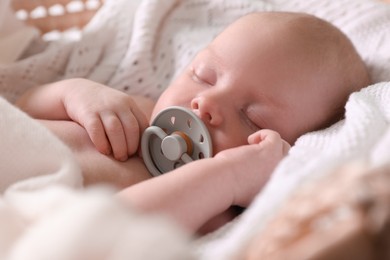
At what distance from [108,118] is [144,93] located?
0.31 m

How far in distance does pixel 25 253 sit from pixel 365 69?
0.77 meters

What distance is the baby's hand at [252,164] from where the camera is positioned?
75 centimetres

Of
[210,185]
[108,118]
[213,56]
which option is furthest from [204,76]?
[210,185]

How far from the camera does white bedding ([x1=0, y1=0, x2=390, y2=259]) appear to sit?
0.42m

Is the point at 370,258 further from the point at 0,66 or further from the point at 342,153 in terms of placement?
the point at 0,66

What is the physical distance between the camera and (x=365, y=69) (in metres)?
1.05

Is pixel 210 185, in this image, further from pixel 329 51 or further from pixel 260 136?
pixel 329 51

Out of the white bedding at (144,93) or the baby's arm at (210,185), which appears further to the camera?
the baby's arm at (210,185)

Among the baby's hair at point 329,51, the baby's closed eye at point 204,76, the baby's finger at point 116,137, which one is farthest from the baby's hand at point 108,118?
the baby's hair at point 329,51

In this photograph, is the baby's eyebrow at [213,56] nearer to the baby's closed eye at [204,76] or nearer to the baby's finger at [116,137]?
the baby's closed eye at [204,76]

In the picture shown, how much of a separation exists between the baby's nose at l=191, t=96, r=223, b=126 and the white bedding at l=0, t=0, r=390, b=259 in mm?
121

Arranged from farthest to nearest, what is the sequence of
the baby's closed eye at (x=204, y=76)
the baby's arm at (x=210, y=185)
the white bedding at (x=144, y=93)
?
1. the baby's closed eye at (x=204, y=76)
2. the baby's arm at (x=210, y=185)
3. the white bedding at (x=144, y=93)

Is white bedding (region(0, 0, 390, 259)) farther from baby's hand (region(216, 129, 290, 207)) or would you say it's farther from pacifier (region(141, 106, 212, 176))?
pacifier (region(141, 106, 212, 176))

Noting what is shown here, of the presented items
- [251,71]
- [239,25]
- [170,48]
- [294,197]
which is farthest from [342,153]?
[170,48]
